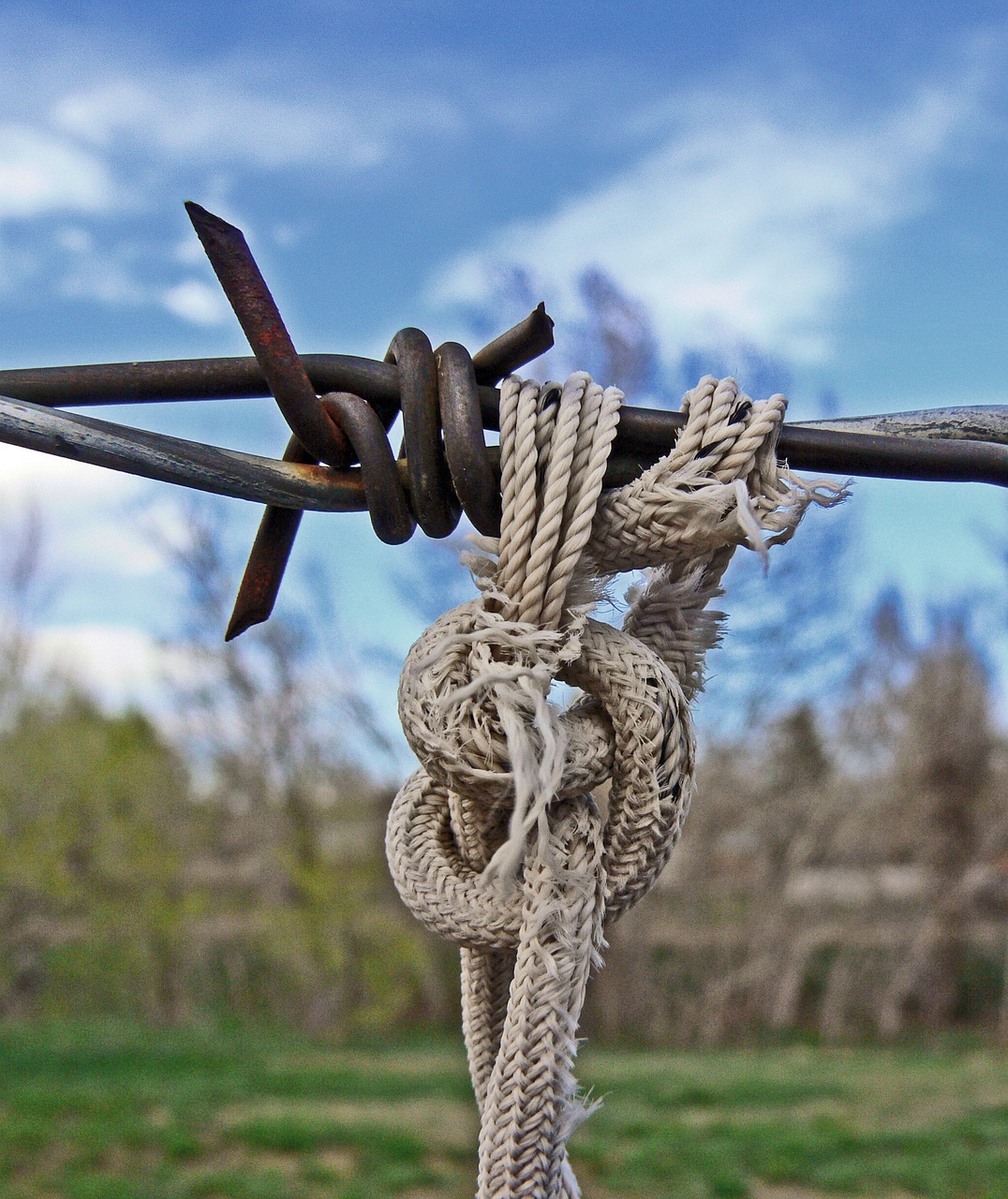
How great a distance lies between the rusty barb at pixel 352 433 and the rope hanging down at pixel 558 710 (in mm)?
34

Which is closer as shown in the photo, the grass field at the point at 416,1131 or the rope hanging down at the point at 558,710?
the rope hanging down at the point at 558,710

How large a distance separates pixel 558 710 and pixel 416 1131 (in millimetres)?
5500

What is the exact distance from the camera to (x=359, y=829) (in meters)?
15.1

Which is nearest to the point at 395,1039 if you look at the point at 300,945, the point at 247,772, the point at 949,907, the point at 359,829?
the point at 300,945

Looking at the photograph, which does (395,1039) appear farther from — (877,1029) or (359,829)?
(877,1029)

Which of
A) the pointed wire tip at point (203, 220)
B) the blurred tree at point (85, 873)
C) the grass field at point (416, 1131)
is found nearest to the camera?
the pointed wire tip at point (203, 220)

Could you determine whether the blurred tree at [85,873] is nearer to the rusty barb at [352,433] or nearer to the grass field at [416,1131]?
the grass field at [416,1131]

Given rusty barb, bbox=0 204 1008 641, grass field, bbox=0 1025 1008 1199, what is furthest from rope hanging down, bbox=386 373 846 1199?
grass field, bbox=0 1025 1008 1199

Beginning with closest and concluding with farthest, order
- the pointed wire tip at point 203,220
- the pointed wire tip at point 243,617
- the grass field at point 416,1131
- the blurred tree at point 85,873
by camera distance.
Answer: the pointed wire tip at point 203,220 < the pointed wire tip at point 243,617 < the grass field at point 416,1131 < the blurred tree at point 85,873

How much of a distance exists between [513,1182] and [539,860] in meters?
0.26

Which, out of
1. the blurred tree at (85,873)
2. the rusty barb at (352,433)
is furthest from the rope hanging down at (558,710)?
the blurred tree at (85,873)

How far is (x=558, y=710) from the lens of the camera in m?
1.02

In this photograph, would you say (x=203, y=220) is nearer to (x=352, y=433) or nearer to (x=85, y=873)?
(x=352, y=433)

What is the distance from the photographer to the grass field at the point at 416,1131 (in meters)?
5.11
